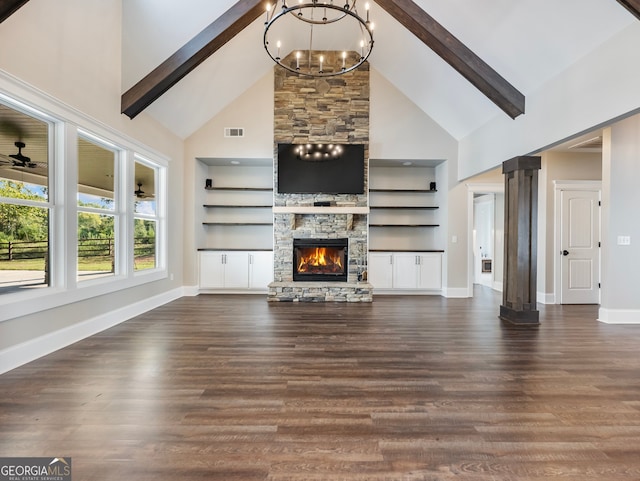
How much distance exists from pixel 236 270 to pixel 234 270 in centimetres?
4

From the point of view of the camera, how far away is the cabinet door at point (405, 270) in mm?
6449

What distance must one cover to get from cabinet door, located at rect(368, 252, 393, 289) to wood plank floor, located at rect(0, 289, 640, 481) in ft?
8.28

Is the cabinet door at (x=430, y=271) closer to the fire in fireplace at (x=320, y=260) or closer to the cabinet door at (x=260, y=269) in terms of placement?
the fire in fireplace at (x=320, y=260)

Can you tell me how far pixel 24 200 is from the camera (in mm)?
2963

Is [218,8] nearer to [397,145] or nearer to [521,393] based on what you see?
[397,145]

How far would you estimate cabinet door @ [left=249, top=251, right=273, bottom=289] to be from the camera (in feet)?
20.9

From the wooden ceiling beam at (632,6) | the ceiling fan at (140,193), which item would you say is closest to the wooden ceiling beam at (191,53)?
the ceiling fan at (140,193)

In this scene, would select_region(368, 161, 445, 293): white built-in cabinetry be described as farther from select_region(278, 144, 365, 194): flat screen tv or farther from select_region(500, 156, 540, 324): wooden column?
select_region(500, 156, 540, 324): wooden column

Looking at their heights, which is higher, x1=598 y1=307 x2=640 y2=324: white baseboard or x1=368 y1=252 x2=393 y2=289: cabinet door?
x1=368 y1=252 x2=393 y2=289: cabinet door

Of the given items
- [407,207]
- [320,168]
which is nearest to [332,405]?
[320,168]

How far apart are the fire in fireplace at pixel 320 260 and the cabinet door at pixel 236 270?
100 cm

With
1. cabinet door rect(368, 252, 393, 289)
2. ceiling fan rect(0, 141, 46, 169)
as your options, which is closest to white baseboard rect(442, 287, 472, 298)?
cabinet door rect(368, 252, 393, 289)

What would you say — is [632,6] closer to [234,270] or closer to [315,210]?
[315,210]

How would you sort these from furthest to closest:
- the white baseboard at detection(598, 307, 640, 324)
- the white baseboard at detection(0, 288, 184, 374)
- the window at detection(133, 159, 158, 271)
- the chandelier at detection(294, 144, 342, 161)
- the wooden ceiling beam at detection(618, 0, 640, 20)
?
the chandelier at detection(294, 144, 342, 161) → the window at detection(133, 159, 158, 271) → the white baseboard at detection(598, 307, 640, 324) → the white baseboard at detection(0, 288, 184, 374) → the wooden ceiling beam at detection(618, 0, 640, 20)
